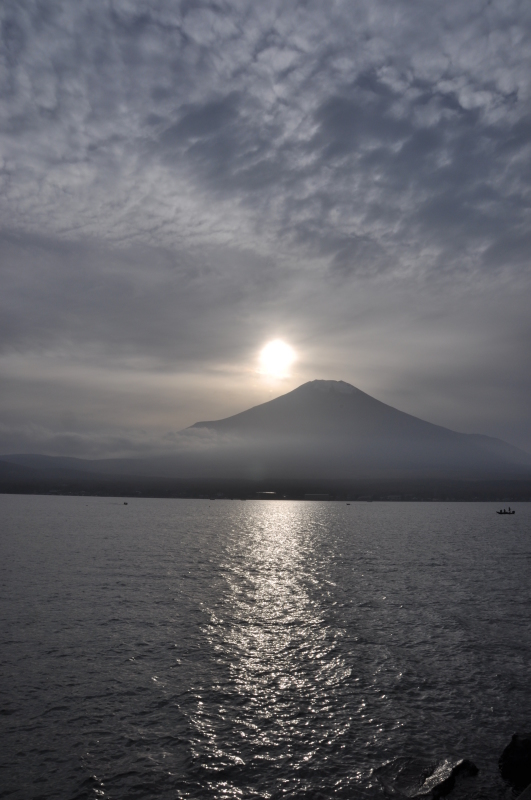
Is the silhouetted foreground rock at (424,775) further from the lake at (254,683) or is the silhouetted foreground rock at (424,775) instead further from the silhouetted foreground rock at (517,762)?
the silhouetted foreground rock at (517,762)

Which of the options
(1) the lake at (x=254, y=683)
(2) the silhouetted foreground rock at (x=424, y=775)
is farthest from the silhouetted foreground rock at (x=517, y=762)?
(2) the silhouetted foreground rock at (x=424, y=775)

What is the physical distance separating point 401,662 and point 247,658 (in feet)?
29.2

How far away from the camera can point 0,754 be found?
63.3ft

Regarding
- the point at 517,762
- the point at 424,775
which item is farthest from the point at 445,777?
the point at 517,762

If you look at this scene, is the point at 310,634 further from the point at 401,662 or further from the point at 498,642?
the point at 498,642

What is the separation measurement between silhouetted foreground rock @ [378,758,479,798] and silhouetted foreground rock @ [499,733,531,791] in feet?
3.56

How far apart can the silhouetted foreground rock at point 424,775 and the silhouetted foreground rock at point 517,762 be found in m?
1.08

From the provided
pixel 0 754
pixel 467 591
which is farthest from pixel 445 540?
pixel 0 754

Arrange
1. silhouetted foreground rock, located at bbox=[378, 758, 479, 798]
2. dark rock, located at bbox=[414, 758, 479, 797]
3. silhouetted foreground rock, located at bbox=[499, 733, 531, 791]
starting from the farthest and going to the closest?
1. silhouetted foreground rock, located at bbox=[499, 733, 531, 791]
2. silhouetted foreground rock, located at bbox=[378, 758, 479, 798]
3. dark rock, located at bbox=[414, 758, 479, 797]

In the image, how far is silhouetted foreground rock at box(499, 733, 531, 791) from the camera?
724 inches

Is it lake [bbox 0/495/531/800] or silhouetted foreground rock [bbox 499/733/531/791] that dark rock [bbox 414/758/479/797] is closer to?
lake [bbox 0/495/531/800]

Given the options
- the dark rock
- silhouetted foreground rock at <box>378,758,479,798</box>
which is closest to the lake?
silhouetted foreground rock at <box>378,758,479,798</box>

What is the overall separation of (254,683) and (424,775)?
10469 mm

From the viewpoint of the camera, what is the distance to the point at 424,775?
60.4ft
